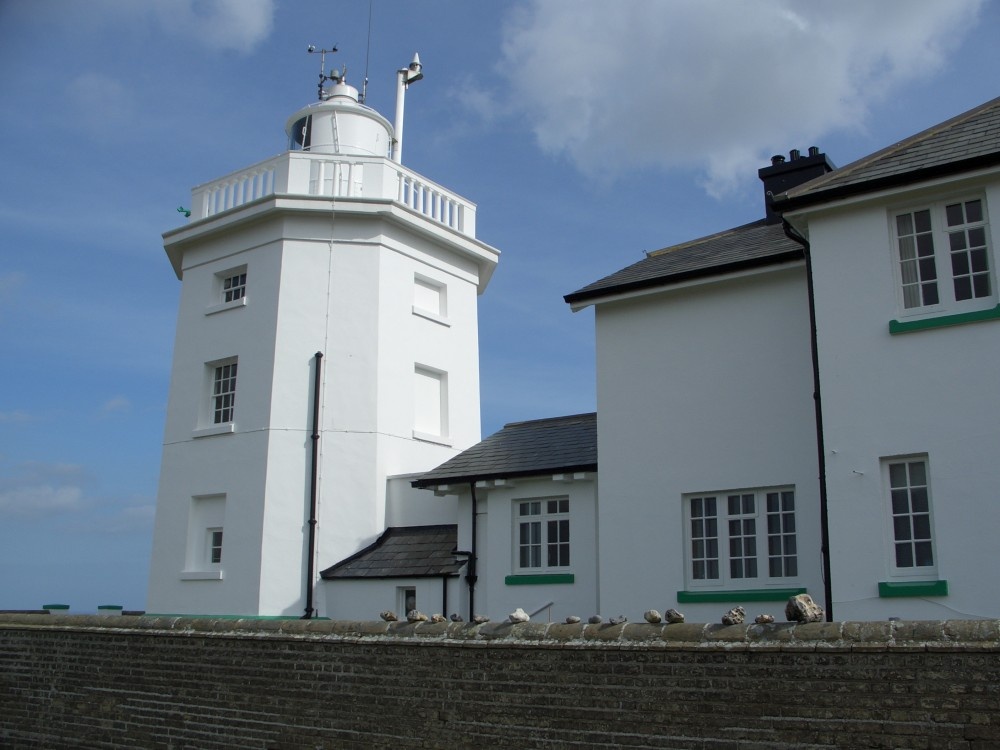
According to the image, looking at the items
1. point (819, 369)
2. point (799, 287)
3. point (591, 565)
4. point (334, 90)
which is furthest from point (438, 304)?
point (819, 369)

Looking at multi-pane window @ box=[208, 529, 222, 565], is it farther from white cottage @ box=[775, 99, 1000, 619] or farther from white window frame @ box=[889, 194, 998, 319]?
white window frame @ box=[889, 194, 998, 319]

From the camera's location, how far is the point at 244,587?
62.1ft

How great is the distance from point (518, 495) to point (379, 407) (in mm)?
4447

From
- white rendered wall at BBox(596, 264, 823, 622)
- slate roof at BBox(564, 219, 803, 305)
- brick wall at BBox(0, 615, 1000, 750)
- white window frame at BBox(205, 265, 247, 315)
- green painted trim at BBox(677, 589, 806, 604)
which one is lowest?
brick wall at BBox(0, 615, 1000, 750)

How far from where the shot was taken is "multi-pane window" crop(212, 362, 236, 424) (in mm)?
20625

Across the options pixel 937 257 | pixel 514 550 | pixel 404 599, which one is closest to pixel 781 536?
pixel 937 257

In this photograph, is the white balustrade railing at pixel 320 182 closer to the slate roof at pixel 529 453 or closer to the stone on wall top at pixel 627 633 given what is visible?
the slate roof at pixel 529 453

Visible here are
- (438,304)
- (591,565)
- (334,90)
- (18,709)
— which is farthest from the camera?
(334,90)

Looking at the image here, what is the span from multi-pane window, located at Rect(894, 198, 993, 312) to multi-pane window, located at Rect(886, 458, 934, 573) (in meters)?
1.88

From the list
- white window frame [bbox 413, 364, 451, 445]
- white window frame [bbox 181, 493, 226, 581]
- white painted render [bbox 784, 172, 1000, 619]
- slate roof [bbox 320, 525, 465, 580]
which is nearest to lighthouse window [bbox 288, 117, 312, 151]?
white window frame [bbox 413, 364, 451, 445]

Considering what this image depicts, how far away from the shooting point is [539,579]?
53.1ft

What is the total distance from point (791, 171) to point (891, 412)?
778 cm

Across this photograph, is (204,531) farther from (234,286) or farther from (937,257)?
(937,257)

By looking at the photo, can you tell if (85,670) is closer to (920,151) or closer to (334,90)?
(920,151)
